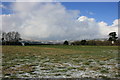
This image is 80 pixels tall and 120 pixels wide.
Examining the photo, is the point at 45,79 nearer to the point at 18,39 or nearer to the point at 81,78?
the point at 81,78

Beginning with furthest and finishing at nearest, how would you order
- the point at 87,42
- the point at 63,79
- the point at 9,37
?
the point at 87,42
the point at 9,37
the point at 63,79

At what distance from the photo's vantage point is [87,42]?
8400cm

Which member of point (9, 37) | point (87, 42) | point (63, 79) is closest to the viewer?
point (63, 79)

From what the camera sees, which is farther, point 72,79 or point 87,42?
point 87,42

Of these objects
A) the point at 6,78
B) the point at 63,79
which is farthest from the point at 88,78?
the point at 6,78

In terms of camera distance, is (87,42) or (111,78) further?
(87,42)

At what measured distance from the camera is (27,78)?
20.3 ft

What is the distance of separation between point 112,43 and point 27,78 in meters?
79.4

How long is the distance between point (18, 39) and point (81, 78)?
248ft

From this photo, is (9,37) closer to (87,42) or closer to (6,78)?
(87,42)

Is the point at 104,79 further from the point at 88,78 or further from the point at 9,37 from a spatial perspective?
the point at 9,37

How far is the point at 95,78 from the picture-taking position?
20.7 feet

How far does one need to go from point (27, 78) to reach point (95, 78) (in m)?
3.02

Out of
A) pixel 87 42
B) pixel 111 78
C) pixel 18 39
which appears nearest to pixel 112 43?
pixel 87 42
